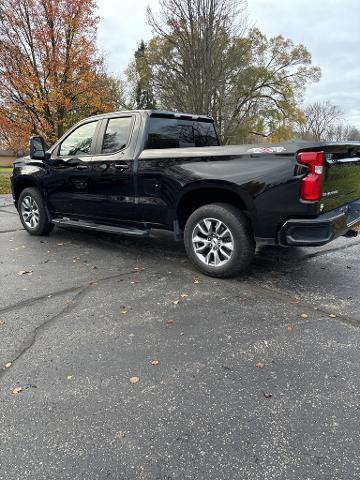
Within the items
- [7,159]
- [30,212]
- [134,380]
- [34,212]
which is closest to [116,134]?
[34,212]

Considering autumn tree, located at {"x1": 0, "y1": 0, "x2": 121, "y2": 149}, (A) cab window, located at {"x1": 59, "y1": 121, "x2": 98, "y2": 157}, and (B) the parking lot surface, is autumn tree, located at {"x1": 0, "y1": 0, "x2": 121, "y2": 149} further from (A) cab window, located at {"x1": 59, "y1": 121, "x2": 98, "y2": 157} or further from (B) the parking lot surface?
(B) the parking lot surface

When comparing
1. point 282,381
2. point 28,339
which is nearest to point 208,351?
point 282,381

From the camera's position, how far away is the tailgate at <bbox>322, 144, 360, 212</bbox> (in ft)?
12.1

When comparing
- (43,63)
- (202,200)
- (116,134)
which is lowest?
(202,200)

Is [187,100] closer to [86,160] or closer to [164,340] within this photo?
[86,160]

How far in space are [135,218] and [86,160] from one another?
3.83 feet

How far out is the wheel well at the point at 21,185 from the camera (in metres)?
6.52

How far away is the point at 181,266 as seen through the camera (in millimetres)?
4941

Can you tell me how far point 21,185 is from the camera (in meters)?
6.77

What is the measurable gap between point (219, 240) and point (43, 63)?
47.4 ft

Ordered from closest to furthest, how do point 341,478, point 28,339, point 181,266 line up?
point 341,478, point 28,339, point 181,266

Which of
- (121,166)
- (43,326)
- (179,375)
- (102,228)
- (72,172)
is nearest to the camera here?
(179,375)

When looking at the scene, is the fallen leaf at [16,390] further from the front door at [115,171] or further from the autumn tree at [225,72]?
the autumn tree at [225,72]

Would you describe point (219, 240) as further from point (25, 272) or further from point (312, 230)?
point (25, 272)
